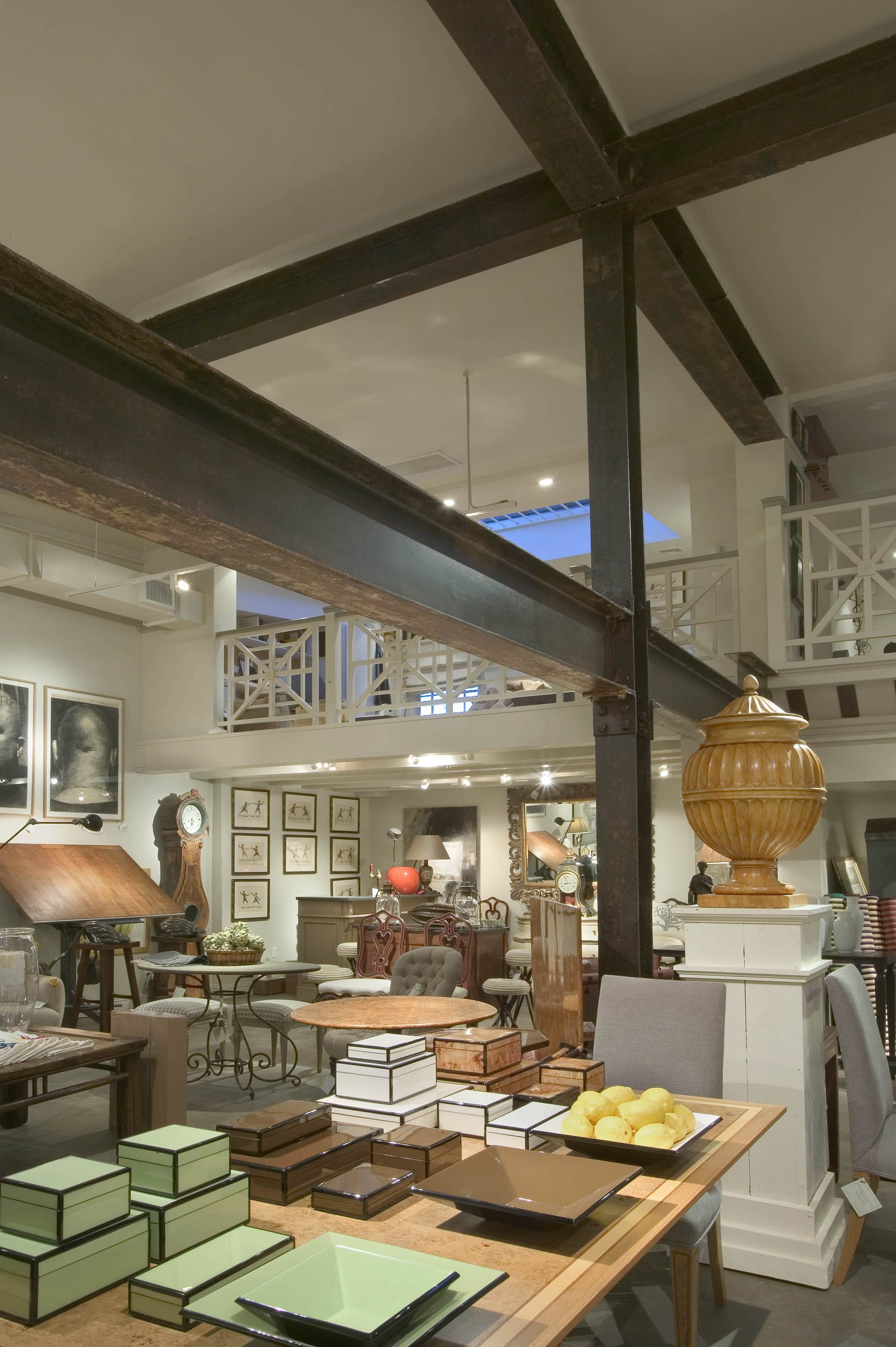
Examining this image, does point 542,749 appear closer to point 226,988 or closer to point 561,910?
point 561,910

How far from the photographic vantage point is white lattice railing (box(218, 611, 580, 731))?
8852 mm

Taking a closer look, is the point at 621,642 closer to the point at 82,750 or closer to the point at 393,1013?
the point at 393,1013

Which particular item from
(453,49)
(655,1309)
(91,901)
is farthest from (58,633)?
Result: (655,1309)

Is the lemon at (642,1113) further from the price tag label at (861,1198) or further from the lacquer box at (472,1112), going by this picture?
the price tag label at (861,1198)

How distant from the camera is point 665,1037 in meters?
3.08

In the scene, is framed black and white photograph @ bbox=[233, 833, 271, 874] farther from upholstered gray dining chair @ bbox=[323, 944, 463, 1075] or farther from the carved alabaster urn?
the carved alabaster urn

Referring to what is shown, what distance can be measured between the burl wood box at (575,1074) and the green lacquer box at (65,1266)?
4.17 ft

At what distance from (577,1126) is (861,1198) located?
5.70ft

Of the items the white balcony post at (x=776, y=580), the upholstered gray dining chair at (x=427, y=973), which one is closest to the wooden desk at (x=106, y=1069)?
the upholstered gray dining chair at (x=427, y=973)

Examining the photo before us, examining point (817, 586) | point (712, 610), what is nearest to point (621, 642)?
point (817, 586)

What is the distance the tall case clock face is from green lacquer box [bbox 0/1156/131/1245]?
928cm

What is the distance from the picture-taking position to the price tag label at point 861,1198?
11.1 ft

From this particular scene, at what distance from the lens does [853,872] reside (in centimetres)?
852

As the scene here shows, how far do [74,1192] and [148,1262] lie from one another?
0.21m
